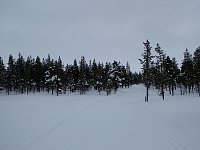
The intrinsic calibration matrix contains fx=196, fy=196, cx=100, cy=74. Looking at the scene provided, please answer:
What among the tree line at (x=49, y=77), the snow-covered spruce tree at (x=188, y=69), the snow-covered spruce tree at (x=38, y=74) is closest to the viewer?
the snow-covered spruce tree at (x=188, y=69)

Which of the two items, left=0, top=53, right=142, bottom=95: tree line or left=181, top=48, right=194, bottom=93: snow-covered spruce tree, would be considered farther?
left=0, top=53, right=142, bottom=95: tree line

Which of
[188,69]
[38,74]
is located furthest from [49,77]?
[188,69]

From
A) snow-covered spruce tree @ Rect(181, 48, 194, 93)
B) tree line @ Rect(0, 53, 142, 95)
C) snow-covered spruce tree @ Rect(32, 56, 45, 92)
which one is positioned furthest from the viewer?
snow-covered spruce tree @ Rect(32, 56, 45, 92)

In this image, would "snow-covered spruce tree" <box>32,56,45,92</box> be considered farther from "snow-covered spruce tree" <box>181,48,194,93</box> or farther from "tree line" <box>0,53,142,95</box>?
"snow-covered spruce tree" <box>181,48,194,93</box>

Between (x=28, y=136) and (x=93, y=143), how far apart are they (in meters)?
3.63

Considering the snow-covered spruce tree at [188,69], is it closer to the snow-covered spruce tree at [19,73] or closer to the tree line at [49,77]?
the tree line at [49,77]

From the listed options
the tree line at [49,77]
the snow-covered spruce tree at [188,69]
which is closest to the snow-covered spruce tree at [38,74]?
the tree line at [49,77]

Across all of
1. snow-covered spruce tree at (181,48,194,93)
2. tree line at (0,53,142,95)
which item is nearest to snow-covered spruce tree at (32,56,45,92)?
tree line at (0,53,142,95)

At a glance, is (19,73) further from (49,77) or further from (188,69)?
(188,69)

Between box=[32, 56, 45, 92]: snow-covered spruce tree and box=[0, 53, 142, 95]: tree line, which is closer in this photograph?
box=[0, 53, 142, 95]: tree line

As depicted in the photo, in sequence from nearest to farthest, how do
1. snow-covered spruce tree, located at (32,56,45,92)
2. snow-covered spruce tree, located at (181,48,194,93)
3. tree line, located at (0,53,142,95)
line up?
snow-covered spruce tree, located at (181,48,194,93)
tree line, located at (0,53,142,95)
snow-covered spruce tree, located at (32,56,45,92)

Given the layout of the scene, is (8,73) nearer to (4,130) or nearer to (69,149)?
(4,130)

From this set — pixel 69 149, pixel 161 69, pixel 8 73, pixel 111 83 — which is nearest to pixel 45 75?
pixel 8 73

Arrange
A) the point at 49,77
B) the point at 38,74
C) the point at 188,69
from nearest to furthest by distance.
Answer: the point at 188,69, the point at 49,77, the point at 38,74
